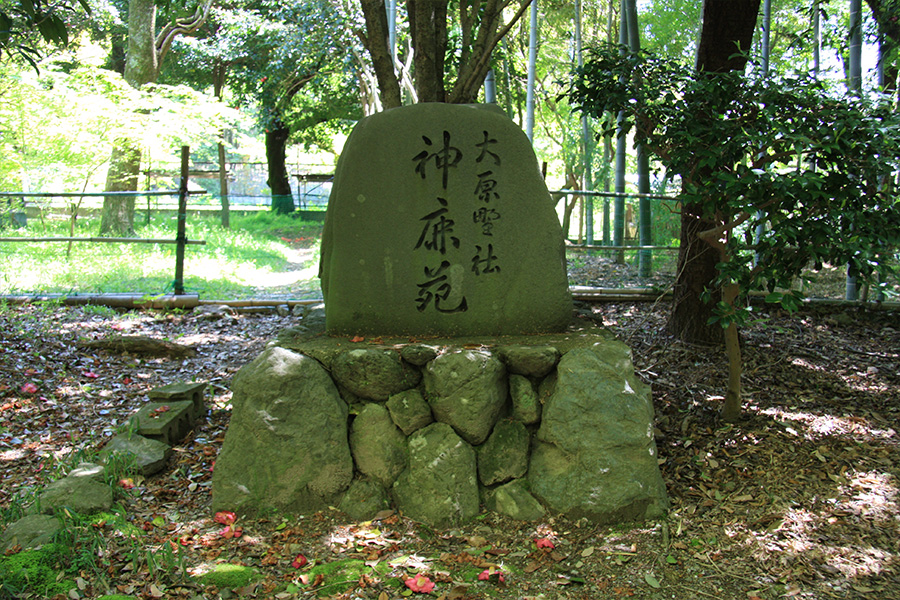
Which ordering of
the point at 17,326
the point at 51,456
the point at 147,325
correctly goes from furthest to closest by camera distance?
the point at 147,325 < the point at 17,326 < the point at 51,456

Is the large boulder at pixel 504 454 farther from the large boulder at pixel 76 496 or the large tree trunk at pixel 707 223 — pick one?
the large tree trunk at pixel 707 223

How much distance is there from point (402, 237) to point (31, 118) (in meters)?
6.66

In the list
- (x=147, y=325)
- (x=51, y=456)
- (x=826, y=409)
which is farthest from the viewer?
(x=147, y=325)

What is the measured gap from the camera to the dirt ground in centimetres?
217

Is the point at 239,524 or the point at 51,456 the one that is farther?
the point at 51,456

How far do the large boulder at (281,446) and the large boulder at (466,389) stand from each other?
0.46m

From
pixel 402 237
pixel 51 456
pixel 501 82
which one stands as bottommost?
pixel 51 456

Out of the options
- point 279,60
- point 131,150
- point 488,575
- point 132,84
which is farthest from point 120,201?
point 488,575

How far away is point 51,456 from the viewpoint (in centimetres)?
291

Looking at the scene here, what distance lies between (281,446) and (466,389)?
79cm

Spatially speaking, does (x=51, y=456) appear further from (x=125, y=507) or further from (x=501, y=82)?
(x=501, y=82)

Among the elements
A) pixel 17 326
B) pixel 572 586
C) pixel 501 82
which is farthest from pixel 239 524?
pixel 501 82

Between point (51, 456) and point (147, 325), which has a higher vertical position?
point (147, 325)

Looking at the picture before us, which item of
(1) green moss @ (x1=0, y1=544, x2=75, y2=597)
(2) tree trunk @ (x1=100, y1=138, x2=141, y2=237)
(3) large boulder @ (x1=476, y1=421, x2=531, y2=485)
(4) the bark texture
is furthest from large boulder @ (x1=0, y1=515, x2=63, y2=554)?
(2) tree trunk @ (x1=100, y1=138, x2=141, y2=237)
